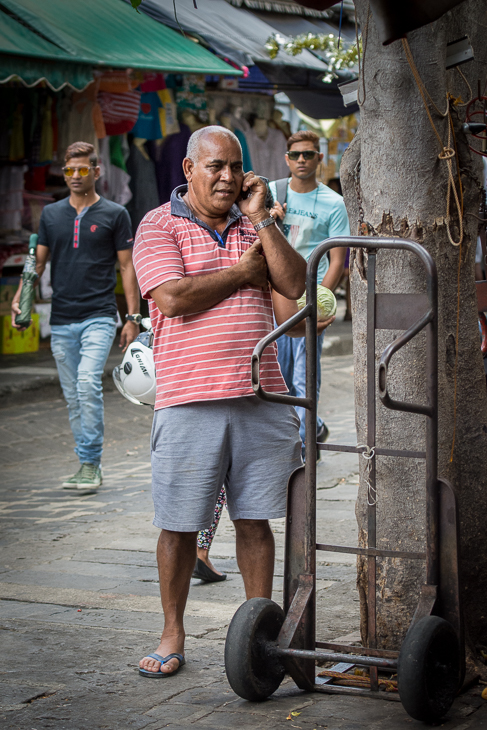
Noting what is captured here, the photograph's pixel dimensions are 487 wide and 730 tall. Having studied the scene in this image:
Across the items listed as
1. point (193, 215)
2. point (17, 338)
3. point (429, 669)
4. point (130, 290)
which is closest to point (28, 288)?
point (130, 290)

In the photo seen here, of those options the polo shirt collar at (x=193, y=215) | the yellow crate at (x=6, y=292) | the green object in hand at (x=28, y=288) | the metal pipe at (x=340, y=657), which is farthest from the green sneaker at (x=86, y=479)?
the yellow crate at (x=6, y=292)

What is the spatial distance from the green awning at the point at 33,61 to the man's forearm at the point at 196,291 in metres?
5.85

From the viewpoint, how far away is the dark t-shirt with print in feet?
24.3

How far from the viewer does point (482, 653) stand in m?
3.88

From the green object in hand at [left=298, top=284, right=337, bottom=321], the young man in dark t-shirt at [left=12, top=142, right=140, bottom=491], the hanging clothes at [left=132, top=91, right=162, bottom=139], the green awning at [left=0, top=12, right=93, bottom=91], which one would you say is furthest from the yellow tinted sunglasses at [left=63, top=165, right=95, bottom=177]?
the hanging clothes at [left=132, top=91, right=162, bottom=139]

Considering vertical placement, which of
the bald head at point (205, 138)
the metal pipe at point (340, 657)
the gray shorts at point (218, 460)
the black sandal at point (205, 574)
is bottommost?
the black sandal at point (205, 574)

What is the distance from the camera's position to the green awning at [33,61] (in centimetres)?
902

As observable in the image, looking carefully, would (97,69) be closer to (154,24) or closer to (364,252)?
(154,24)

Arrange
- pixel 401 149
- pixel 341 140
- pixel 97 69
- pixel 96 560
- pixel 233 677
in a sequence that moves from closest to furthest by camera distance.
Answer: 1. pixel 233 677
2. pixel 401 149
3. pixel 96 560
4. pixel 97 69
5. pixel 341 140

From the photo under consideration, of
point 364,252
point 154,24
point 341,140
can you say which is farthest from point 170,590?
point 341,140

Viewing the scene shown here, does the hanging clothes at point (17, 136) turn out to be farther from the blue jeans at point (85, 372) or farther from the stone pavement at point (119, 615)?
the blue jeans at point (85, 372)

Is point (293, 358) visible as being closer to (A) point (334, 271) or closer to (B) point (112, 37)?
(A) point (334, 271)

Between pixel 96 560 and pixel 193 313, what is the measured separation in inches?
85.7

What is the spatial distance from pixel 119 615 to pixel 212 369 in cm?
140
